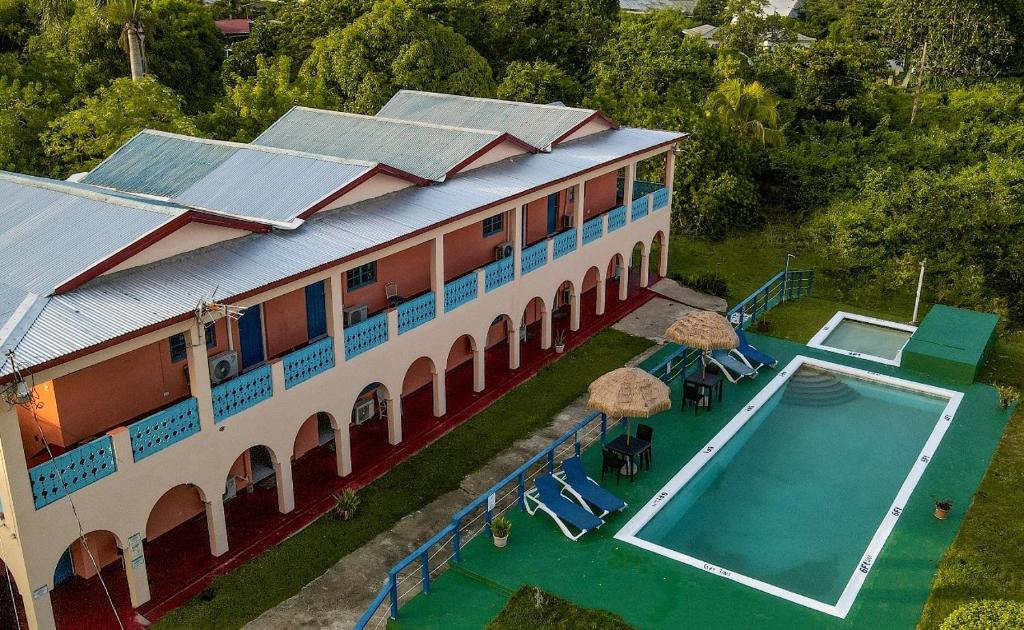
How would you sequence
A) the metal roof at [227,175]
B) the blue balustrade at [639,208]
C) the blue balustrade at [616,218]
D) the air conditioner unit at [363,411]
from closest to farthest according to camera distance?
1. the metal roof at [227,175]
2. the air conditioner unit at [363,411]
3. the blue balustrade at [616,218]
4. the blue balustrade at [639,208]

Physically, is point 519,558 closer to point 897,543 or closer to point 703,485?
point 703,485

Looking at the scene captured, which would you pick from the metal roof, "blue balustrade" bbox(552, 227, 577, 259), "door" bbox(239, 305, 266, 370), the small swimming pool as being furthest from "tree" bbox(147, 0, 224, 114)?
the small swimming pool

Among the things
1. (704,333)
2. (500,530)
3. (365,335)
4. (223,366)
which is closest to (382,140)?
(365,335)

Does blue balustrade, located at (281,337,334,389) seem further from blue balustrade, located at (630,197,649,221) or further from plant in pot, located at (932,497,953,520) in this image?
blue balustrade, located at (630,197,649,221)

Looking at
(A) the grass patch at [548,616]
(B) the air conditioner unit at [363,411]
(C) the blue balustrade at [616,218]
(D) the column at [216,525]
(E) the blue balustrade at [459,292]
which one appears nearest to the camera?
(A) the grass patch at [548,616]

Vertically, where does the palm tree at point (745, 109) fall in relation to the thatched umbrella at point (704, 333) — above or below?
above

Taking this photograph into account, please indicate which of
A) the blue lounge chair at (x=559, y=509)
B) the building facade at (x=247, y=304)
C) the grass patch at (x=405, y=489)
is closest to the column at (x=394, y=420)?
the building facade at (x=247, y=304)

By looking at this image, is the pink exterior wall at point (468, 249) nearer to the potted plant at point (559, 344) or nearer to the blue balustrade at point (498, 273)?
the blue balustrade at point (498, 273)

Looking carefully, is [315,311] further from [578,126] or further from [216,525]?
[578,126]

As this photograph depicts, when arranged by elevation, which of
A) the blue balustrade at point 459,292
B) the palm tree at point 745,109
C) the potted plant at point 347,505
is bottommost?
the potted plant at point 347,505
